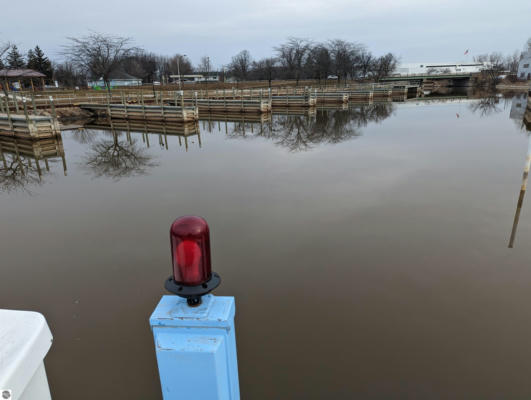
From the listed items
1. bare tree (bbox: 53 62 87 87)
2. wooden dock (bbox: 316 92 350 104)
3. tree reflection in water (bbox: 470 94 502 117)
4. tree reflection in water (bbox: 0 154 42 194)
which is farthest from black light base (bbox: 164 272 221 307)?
bare tree (bbox: 53 62 87 87)

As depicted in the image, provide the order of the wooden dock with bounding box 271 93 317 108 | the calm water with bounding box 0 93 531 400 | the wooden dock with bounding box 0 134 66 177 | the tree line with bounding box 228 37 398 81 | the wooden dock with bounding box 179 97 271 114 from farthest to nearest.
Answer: the tree line with bounding box 228 37 398 81 → the wooden dock with bounding box 271 93 317 108 → the wooden dock with bounding box 179 97 271 114 → the wooden dock with bounding box 0 134 66 177 → the calm water with bounding box 0 93 531 400

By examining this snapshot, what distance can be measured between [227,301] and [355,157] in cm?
1209

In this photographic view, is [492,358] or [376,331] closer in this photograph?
[492,358]

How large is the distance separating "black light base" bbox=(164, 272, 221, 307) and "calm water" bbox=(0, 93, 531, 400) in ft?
6.58

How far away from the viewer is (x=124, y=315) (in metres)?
4.24

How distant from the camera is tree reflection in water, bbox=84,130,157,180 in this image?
1189cm

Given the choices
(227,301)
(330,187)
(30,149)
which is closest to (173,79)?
(30,149)

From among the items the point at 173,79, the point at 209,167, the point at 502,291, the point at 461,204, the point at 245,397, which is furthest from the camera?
the point at 173,79

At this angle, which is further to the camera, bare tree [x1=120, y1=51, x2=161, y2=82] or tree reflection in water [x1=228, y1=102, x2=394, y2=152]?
bare tree [x1=120, y1=51, x2=161, y2=82]

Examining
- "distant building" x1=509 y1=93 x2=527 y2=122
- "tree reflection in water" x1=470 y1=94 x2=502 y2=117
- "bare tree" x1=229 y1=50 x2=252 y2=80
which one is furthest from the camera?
"bare tree" x1=229 y1=50 x2=252 y2=80

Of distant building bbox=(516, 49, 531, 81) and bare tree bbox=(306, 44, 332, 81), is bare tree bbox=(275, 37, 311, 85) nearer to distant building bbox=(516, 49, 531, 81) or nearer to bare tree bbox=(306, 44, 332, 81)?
bare tree bbox=(306, 44, 332, 81)

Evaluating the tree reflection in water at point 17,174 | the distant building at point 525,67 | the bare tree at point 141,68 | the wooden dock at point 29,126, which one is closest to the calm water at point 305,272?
the tree reflection in water at point 17,174

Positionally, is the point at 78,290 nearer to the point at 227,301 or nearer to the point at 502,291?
the point at 227,301

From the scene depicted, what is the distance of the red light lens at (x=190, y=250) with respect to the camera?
64.7 inches
